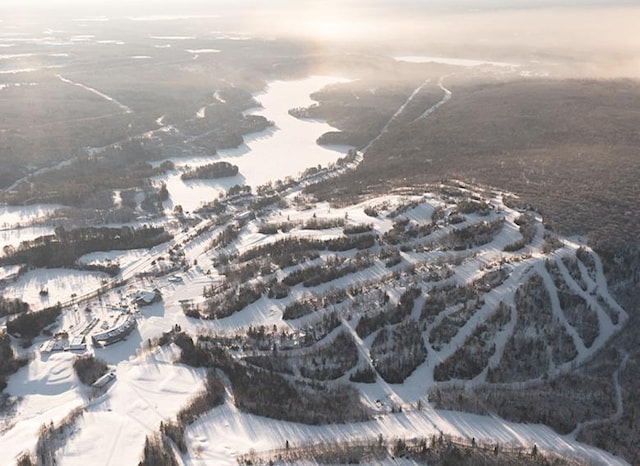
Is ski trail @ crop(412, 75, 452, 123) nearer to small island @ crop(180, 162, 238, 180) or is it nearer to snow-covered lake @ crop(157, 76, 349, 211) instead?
snow-covered lake @ crop(157, 76, 349, 211)

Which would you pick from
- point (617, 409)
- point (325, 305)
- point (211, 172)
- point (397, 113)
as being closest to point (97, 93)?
point (397, 113)

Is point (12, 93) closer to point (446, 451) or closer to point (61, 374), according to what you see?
point (61, 374)

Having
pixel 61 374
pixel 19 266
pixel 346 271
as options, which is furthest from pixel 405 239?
pixel 19 266

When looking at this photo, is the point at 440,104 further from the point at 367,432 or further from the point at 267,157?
the point at 367,432

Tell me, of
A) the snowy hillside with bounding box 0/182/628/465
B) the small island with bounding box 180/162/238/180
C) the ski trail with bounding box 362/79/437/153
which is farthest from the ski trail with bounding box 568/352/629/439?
the ski trail with bounding box 362/79/437/153

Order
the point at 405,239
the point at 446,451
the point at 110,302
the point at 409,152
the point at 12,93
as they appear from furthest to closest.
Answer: the point at 12,93, the point at 409,152, the point at 405,239, the point at 110,302, the point at 446,451

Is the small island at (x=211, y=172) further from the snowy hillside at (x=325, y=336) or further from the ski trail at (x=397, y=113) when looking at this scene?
the snowy hillside at (x=325, y=336)
